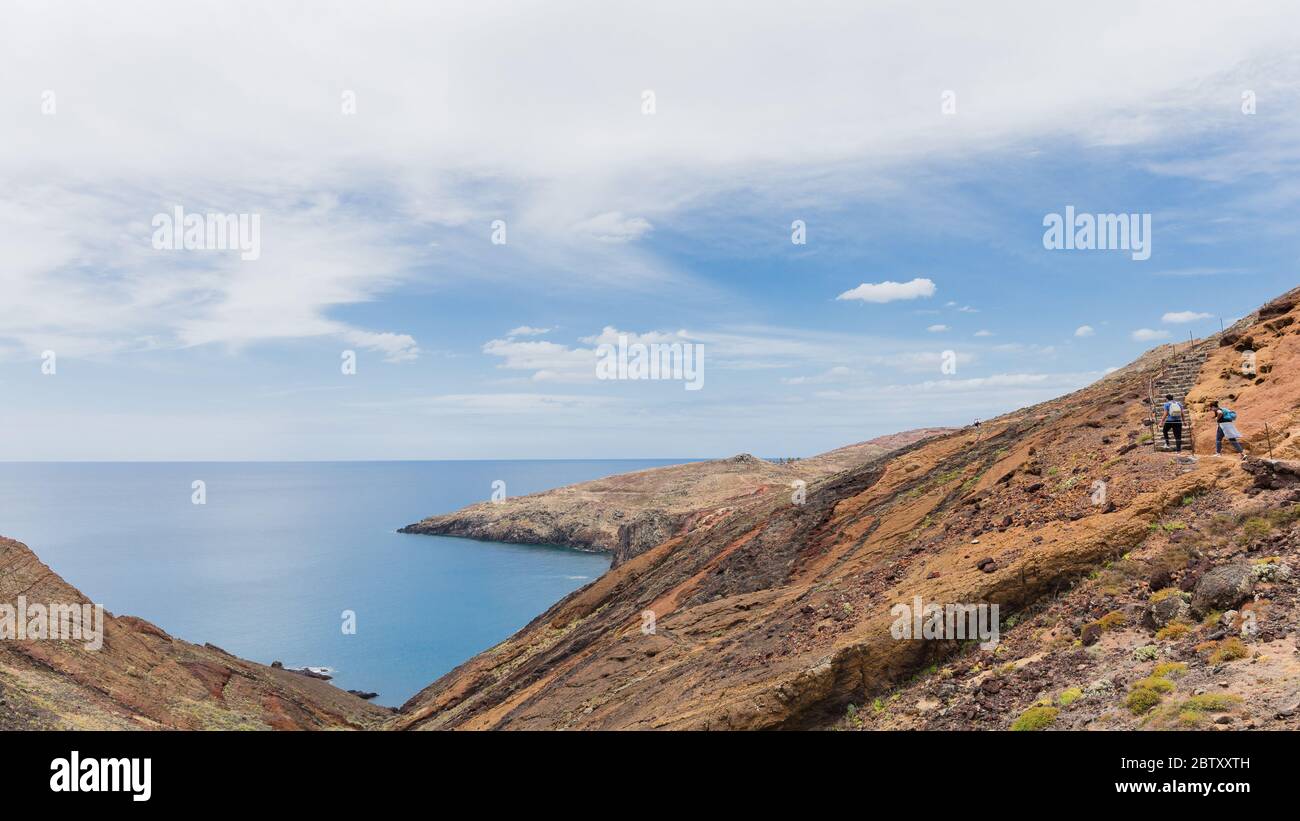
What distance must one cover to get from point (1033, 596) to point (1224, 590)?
13.1 feet

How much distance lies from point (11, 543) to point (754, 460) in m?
140

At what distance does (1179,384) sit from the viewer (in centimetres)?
2517

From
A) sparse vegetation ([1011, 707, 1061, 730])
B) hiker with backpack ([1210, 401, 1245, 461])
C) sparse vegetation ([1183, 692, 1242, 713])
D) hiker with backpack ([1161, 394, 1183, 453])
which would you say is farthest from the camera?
hiker with backpack ([1161, 394, 1183, 453])

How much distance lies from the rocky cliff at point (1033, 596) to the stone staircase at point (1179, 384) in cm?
44

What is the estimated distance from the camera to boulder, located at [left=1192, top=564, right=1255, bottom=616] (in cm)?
1313

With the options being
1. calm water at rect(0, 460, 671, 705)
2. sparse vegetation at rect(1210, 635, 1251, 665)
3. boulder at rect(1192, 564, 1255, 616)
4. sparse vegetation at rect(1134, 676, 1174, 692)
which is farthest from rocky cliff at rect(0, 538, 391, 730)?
boulder at rect(1192, 564, 1255, 616)

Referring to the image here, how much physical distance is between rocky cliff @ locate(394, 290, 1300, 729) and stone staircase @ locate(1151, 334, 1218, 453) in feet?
1.44

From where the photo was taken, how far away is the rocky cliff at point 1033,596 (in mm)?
A: 12625

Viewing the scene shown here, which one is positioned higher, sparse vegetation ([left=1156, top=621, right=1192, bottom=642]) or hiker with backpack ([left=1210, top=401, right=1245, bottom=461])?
hiker with backpack ([left=1210, top=401, right=1245, bottom=461])

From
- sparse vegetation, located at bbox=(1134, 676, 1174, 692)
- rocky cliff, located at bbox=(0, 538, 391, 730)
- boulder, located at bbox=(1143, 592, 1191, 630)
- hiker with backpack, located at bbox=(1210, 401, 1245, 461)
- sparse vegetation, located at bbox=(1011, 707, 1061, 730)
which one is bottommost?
rocky cliff, located at bbox=(0, 538, 391, 730)

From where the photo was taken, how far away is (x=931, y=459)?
36562 mm

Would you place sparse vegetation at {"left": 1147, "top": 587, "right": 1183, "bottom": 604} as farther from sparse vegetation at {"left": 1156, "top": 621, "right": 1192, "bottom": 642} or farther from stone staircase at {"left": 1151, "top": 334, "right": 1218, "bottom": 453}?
stone staircase at {"left": 1151, "top": 334, "right": 1218, "bottom": 453}

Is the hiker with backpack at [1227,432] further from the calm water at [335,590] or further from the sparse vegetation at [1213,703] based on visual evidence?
the calm water at [335,590]
